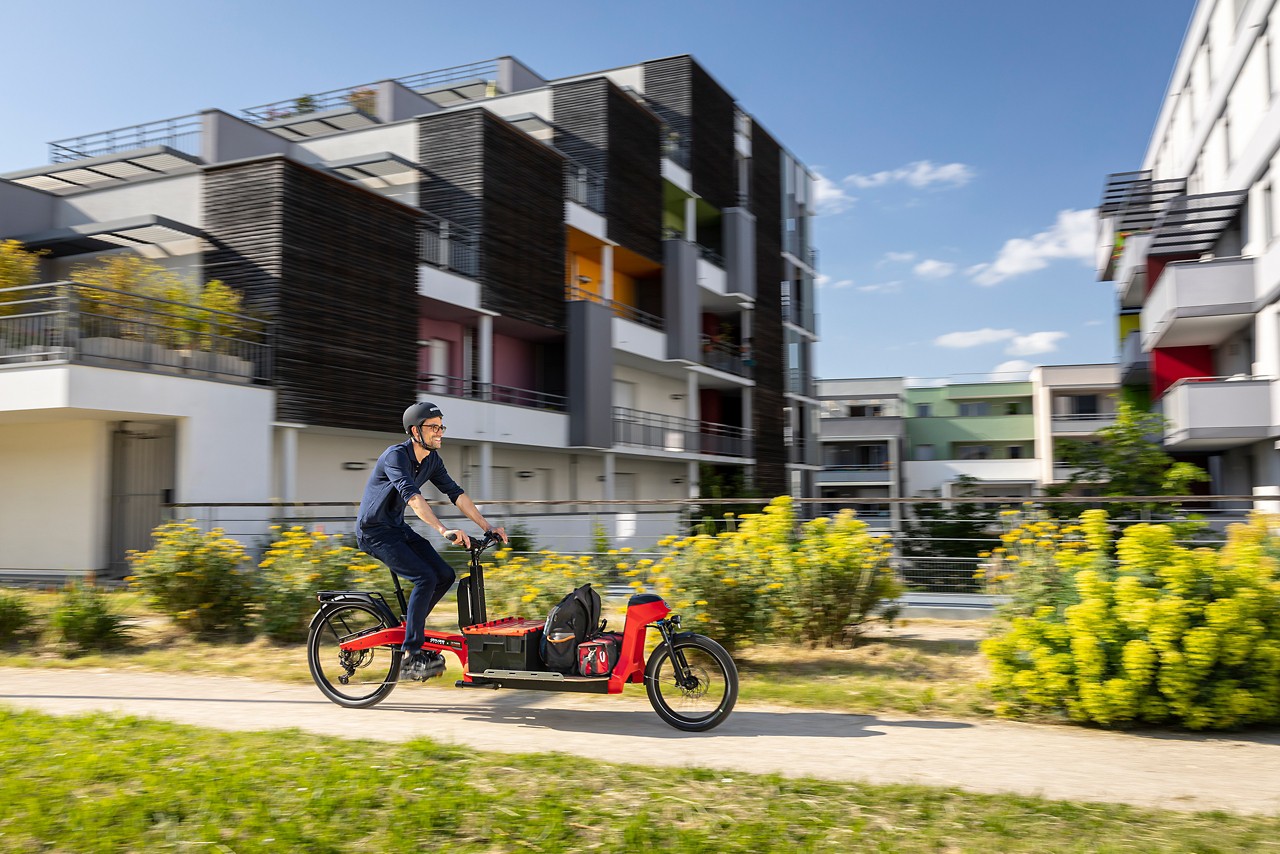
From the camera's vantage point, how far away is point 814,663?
855cm

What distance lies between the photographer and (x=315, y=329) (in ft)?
62.6

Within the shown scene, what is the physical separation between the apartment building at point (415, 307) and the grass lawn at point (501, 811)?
11.3 meters

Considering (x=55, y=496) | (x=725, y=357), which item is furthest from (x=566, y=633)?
(x=725, y=357)

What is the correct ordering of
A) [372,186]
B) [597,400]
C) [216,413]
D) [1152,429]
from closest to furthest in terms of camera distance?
[216,413] < [1152,429] < [372,186] < [597,400]

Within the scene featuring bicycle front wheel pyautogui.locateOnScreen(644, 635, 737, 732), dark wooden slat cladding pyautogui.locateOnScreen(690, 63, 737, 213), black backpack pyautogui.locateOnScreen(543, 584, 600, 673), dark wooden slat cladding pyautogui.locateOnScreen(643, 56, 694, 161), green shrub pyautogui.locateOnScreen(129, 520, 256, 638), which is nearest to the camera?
bicycle front wheel pyautogui.locateOnScreen(644, 635, 737, 732)

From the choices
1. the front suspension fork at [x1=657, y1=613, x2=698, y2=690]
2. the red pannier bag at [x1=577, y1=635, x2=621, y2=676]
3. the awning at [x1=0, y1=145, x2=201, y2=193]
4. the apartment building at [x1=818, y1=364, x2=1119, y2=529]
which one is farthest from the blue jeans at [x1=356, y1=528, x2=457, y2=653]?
the apartment building at [x1=818, y1=364, x2=1119, y2=529]

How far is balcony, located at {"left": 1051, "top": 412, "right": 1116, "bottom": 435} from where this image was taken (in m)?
56.0

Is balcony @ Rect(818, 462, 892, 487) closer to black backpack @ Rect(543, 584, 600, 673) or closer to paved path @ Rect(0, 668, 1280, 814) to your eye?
paved path @ Rect(0, 668, 1280, 814)

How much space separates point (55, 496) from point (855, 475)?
5002cm

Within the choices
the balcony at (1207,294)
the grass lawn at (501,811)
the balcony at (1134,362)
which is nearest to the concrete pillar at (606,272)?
the balcony at (1207,294)

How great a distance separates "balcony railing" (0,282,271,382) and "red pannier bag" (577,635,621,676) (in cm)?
1141

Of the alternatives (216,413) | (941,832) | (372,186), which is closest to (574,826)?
(941,832)

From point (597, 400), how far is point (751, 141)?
17.2m

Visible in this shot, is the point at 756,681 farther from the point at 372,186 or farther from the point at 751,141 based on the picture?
the point at 751,141
